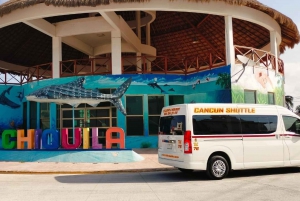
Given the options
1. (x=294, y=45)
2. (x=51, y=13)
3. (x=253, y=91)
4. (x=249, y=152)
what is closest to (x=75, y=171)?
(x=249, y=152)

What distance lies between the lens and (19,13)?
61.9 ft

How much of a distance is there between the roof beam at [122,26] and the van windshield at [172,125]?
352 inches

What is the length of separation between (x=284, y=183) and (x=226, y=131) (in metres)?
2.16

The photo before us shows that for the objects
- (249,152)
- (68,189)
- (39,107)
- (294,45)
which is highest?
(294,45)

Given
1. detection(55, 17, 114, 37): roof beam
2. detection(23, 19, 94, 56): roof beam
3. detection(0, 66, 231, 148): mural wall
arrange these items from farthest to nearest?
detection(55, 17, 114, 37): roof beam < detection(23, 19, 94, 56): roof beam < detection(0, 66, 231, 148): mural wall

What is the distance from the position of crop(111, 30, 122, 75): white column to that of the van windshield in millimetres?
8295

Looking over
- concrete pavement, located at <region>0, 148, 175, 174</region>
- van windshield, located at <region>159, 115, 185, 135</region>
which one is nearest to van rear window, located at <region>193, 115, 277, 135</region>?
van windshield, located at <region>159, 115, 185, 135</region>

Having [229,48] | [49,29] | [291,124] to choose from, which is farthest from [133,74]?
[291,124]

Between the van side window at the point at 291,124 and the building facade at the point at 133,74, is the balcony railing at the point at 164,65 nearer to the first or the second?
the building facade at the point at 133,74

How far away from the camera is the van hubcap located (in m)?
10.2

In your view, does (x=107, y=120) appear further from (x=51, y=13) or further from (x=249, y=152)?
(x=249, y=152)

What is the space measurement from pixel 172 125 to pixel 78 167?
4.67m

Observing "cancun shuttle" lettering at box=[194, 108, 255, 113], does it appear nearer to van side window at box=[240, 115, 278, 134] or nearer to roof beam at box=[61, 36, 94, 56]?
van side window at box=[240, 115, 278, 134]

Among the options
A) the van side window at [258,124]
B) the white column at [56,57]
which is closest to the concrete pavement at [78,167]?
the van side window at [258,124]
